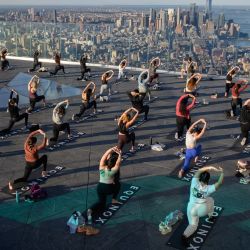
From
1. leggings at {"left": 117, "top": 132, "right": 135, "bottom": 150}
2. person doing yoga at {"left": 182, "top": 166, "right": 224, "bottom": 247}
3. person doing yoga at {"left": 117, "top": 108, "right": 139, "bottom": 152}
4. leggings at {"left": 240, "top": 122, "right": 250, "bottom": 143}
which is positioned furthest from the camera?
leggings at {"left": 240, "top": 122, "right": 250, "bottom": 143}

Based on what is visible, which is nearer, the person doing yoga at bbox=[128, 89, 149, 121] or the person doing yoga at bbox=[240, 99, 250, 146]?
the person doing yoga at bbox=[240, 99, 250, 146]

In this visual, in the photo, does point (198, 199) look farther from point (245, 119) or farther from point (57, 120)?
point (57, 120)

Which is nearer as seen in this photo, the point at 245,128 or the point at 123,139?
the point at 123,139

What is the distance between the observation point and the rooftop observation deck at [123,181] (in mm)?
8945

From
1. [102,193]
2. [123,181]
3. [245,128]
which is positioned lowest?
[123,181]

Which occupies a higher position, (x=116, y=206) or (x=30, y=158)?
(x=30, y=158)

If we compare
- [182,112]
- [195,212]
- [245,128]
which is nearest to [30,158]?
[195,212]

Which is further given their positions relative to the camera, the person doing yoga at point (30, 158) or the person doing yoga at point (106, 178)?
the person doing yoga at point (30, 158)

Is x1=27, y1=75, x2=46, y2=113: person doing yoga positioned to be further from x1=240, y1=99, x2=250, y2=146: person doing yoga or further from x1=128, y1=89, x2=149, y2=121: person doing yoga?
x1=240, y1=99, x2=250, y2=146: person doing yoga

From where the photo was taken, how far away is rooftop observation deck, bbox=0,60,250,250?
8945 millimetres

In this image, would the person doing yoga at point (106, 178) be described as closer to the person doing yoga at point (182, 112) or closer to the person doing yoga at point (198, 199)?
the person doing yoga at point (198, 199)

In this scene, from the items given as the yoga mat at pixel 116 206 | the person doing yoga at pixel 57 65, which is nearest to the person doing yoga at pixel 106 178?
the yoga mat at pixel 116 206

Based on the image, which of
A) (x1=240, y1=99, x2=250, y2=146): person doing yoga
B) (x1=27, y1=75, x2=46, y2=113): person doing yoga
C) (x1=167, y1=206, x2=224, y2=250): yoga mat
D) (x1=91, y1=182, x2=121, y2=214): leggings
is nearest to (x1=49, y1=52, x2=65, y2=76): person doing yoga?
(x1=27, y1=75, x2=46, y2=113): person doing yoga

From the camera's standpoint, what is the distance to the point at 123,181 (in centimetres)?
1158
